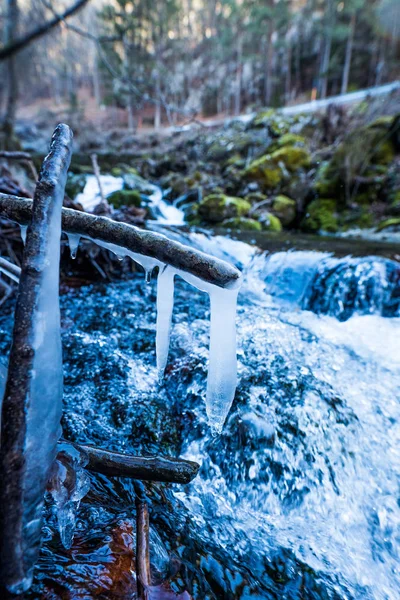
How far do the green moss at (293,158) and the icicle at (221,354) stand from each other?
39.8ft

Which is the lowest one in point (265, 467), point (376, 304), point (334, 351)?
point (265, 467)

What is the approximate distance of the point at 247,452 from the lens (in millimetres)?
2314

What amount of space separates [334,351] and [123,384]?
2598 millimetres

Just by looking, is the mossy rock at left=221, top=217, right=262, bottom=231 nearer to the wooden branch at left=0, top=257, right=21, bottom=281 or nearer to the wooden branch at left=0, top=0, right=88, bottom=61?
the wooden branch at left=0, top=0, right=88, bottom=61

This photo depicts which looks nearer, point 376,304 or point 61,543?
point 61,543

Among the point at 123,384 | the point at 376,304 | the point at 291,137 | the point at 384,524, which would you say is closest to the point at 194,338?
the point at 123,384

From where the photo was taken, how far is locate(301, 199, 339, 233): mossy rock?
934 centimetres

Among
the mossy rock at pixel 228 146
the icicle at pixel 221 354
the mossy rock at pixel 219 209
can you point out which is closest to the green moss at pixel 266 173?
the mossy rock at pixel 219 209

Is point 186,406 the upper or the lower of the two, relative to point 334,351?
lower

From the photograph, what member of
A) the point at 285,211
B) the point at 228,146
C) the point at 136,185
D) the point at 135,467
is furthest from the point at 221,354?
the point at 228,146

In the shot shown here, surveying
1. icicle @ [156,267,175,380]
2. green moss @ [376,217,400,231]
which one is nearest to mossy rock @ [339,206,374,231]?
green moss @ [376,217,400,231]

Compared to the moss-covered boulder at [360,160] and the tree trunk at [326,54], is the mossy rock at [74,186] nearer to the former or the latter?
the moss-covered boulder at [360,160]

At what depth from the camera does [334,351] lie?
12.5 ft

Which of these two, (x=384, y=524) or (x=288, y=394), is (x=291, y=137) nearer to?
(x=288, y=394)
